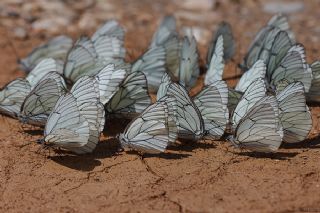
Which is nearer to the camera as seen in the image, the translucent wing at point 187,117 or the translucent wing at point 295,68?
the translucent wing at point 187,117

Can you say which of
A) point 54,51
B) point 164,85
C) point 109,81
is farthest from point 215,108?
point 54,51

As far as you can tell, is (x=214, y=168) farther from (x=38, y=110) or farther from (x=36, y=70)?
(x=36, y=70)

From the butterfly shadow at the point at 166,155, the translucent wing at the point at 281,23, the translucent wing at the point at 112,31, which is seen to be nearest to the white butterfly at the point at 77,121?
the butterfly shadow at the point at 166,155

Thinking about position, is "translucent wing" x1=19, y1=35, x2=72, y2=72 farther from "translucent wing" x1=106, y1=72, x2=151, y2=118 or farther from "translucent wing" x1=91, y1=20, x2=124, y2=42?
"translucent wing" x1=106, y1=72, x2=151, y2=118

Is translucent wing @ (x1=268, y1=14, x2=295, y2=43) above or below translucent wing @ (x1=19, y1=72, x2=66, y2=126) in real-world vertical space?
above

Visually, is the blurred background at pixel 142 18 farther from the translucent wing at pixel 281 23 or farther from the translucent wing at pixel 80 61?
the translucent wing at pixel 80 61

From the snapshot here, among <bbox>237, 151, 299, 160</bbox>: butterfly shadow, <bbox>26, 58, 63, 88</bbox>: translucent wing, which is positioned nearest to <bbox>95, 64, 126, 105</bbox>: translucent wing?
<bbox>26, 58, 63, 88</bbox>: translucent wing
